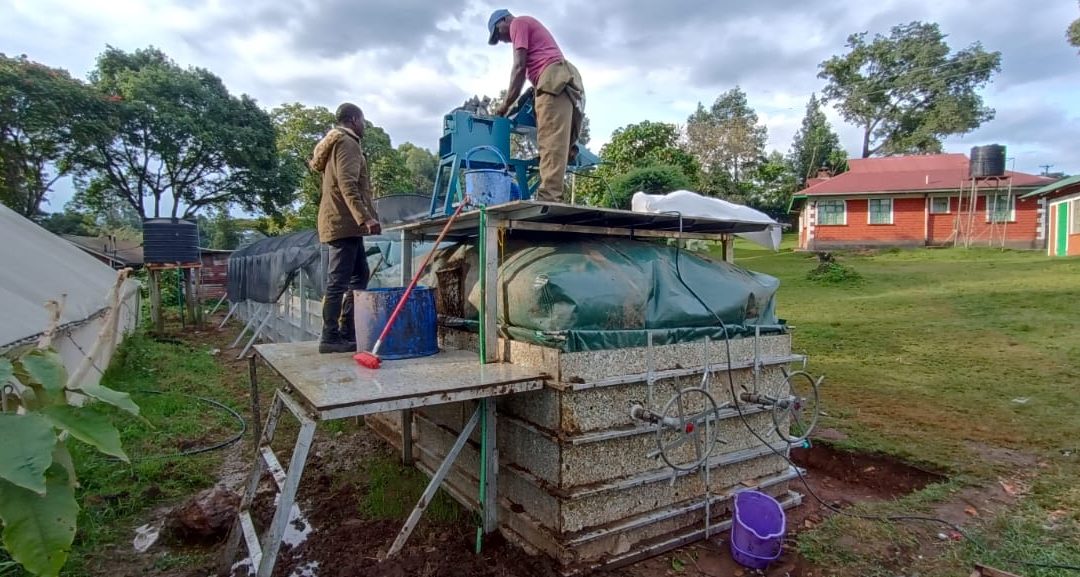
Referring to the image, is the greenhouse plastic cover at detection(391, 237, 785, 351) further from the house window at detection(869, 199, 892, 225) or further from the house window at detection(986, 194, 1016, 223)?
the house window at detection(986, 194, 1016, 223)

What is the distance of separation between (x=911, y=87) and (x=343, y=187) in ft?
118

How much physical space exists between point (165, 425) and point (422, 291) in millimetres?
3336

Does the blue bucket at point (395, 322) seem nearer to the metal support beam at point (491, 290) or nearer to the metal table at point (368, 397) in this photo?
the metal table at point (368, 397)

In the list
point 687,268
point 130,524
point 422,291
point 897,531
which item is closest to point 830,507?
point 897,531

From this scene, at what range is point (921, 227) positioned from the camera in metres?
17.8

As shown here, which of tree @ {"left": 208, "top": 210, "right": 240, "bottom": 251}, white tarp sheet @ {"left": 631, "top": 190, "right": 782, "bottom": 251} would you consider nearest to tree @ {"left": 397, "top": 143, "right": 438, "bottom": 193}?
tree @ {"left": 208, "top": 210, "right": 240, "bottom": 251}

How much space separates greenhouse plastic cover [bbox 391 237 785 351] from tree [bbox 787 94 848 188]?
28.4m

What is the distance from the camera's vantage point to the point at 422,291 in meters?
3.23

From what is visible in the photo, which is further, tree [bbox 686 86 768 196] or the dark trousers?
tree [bbox 686 86 768 196]

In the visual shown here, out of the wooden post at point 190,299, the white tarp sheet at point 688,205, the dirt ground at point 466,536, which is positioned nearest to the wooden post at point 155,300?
the wooden post at point 190,299

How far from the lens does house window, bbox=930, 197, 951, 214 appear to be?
17.7 metres

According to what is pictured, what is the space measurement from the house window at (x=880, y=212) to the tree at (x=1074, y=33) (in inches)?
343

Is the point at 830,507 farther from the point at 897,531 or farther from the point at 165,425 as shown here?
the point at 165,425

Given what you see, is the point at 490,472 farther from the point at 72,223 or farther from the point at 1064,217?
the point at 72,223
